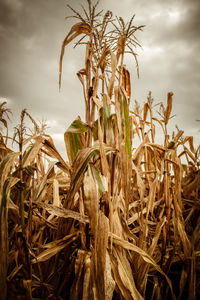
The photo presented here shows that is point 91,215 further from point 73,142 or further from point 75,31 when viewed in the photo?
→ point 75,31

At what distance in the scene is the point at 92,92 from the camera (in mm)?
743

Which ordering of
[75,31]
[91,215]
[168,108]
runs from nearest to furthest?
[91,215] < [75,31] < [168,108]

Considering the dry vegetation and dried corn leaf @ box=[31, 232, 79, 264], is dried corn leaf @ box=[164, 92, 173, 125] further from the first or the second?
dried corn leaf @ box=[31, 232, 79, 264]

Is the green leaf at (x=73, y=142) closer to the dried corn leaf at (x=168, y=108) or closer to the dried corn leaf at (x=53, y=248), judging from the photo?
the dried corn leaf at (x=53, y=248)

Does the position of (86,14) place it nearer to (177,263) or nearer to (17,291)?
(17,291)

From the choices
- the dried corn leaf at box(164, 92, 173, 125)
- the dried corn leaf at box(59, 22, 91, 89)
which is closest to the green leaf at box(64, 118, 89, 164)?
the dried corn leaf at box(59, 22, 91, 89)

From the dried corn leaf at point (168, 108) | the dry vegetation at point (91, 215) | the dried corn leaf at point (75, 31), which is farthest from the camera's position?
the dried corn leaf at point (168, 108)

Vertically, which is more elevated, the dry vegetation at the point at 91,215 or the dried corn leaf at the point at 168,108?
the dried corn leaf at the point at 168,108

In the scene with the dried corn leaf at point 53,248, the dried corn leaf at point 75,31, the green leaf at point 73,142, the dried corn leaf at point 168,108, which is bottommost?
the dried corn leaf at point 53,248

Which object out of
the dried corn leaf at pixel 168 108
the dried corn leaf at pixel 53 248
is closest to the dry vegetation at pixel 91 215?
the dried corn leaf at pixel 53 248

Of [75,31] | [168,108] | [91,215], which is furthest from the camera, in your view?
[168,108]

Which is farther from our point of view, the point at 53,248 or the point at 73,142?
the point at 73,142

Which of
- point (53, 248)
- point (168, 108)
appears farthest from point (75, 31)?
point (53, 248)

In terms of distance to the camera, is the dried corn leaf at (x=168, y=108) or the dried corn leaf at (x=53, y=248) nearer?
the dried corn leaf at (x=53, y=248)
